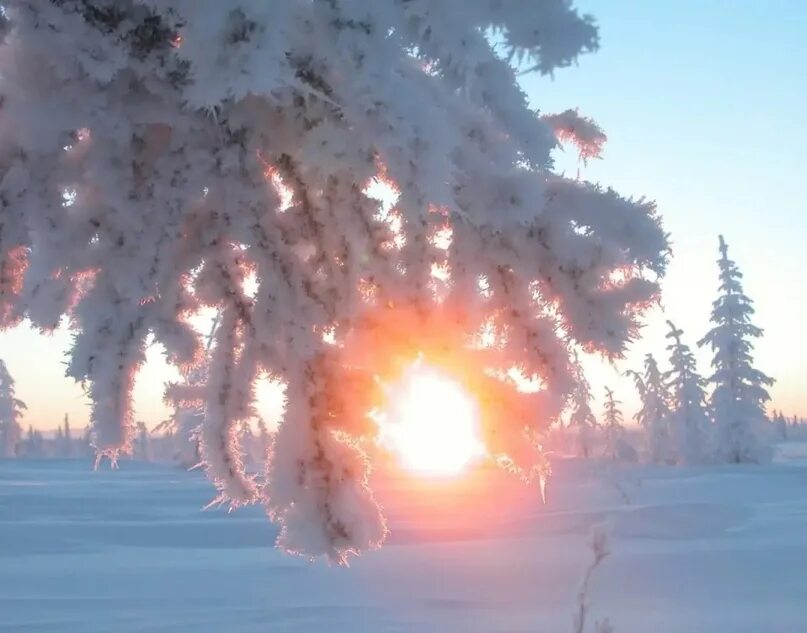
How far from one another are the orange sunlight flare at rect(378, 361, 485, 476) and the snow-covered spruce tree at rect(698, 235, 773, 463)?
96.2 feet

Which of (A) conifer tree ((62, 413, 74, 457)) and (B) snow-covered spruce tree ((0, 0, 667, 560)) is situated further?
(A) conifer tree ((62, 413, 74, 457))

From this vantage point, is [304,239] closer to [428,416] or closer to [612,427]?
[428,416]

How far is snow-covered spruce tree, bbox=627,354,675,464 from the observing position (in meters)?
41.3

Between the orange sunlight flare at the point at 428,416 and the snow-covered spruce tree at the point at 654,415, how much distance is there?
39.9 metres

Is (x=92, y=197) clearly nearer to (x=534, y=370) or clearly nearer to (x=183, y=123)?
(x=183, y=123)

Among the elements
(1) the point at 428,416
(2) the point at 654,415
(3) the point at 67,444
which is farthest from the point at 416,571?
(3) the point at 67,444

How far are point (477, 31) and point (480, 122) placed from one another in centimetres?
49

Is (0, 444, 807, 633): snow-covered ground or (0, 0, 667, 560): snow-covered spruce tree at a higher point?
(0, 0, 667, 560): snow-covered spruce tree

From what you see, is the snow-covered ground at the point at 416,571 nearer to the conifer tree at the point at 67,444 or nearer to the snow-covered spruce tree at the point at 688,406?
the snow-covered spruce tree at the point at 688,406

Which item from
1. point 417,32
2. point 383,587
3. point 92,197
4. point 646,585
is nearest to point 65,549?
point 383,587

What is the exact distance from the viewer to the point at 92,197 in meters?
1.87

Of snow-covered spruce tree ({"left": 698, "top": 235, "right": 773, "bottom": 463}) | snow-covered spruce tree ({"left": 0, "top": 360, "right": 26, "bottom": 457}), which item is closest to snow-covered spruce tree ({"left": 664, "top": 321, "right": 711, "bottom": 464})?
snow-covered spruce tree ({"left": 698, "top": 235, "right": 773, "bottom": 463})

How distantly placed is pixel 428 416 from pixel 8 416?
155ft

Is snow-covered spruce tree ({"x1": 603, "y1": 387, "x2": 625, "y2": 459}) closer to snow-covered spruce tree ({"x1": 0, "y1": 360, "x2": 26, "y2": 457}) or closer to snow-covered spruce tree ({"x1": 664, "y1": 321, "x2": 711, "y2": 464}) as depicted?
snow-covered spruce tree ({"x1": 664, "y1": 321, "x2": 711, "y2": 464})
